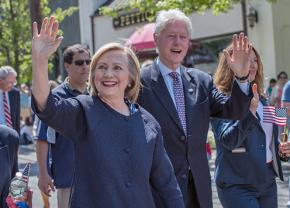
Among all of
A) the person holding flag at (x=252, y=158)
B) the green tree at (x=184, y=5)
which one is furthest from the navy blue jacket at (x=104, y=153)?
the green tree at (x=184, y=5)

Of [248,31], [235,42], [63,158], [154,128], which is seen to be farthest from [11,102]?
[248,31]

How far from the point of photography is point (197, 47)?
21703mm

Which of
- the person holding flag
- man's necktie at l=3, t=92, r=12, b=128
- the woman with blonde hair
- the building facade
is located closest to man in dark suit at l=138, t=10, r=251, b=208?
the person holding flag

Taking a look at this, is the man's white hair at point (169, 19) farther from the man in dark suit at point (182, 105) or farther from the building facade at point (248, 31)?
the building facade at point (248, 31)

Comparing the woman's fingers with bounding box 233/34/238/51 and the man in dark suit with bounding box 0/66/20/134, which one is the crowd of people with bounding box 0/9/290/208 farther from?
the man in dark suit with bounding box 0/66/20/134

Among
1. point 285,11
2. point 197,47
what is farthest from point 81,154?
point 197,47

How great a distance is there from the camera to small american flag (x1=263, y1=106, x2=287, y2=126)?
4.87 meters

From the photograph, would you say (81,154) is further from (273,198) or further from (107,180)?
(273,198)

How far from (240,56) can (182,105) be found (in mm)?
554

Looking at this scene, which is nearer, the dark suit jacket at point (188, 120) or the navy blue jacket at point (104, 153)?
the navy blue jacket at point (104, 153)

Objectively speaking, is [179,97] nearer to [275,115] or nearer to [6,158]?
[275,115]

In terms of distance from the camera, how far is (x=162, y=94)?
14.3 ft

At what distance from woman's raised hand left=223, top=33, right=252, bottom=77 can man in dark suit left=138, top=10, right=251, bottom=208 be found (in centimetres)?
11

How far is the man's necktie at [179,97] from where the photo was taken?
171 inches
